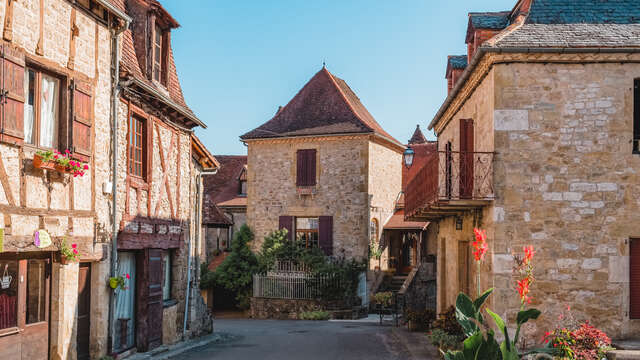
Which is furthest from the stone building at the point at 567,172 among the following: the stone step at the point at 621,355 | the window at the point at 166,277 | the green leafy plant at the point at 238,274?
the green leafy plant at the point at 238,274

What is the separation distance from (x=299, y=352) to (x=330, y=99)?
16.9 meters

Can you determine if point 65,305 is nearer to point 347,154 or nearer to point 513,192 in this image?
point 513,192

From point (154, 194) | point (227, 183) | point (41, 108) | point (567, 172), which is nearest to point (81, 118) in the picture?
point (41, 108)

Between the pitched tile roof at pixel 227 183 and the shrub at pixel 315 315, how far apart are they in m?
8.83

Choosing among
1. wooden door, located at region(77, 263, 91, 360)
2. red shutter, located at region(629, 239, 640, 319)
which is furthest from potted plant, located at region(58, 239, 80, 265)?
red shutter, located at region(629, 239, 640, 319)

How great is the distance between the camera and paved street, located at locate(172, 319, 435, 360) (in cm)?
1346

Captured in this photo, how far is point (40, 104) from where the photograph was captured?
29.8 feet

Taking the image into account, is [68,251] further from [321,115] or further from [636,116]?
[321,115]

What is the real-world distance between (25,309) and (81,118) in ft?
9.45

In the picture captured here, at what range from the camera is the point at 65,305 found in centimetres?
967

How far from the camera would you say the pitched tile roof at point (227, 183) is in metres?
32.7

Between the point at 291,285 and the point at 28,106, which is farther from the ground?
the point at 28,106

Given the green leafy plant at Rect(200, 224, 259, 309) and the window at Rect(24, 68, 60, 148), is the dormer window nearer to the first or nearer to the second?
A: the window at Rect(24, 68, 60, 148)

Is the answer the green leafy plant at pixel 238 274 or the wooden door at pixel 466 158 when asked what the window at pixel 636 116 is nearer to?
the wooden door at pixel 466 158
